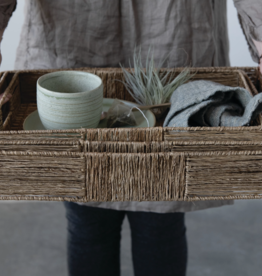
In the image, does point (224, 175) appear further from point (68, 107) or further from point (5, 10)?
point (5, 10)

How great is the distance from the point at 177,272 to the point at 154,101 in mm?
400

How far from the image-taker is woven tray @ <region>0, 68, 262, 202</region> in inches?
15.6

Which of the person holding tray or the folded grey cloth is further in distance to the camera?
the person holding tray

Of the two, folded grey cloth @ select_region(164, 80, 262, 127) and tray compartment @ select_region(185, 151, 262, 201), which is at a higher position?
folded grey cloth @ select_region(164, 80, 262, 127)

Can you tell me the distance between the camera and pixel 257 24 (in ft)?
1.80

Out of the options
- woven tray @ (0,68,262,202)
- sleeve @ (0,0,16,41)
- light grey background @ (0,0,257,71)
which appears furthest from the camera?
light grey background @ (0,0,257,71)

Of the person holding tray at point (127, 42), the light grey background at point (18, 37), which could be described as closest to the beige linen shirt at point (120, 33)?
the person holding tray at point (127, 42)

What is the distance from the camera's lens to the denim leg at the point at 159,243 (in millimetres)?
712

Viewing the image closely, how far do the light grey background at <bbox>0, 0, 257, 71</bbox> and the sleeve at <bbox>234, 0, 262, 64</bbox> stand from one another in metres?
0.75

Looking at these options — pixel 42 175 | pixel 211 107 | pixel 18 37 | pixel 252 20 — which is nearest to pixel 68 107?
pixel 42 175

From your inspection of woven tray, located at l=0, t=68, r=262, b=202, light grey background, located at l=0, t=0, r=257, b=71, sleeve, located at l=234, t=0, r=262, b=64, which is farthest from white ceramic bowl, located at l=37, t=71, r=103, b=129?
light grey background, located at l=0, t=0, r=257, b=71

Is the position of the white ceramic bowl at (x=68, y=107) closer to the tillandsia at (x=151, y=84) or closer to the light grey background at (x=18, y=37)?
the tillandsia at (x=151, y=84)

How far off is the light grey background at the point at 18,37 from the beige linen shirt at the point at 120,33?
0.57 m

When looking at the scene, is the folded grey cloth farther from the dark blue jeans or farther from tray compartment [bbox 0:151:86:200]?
the dark blue jeans
